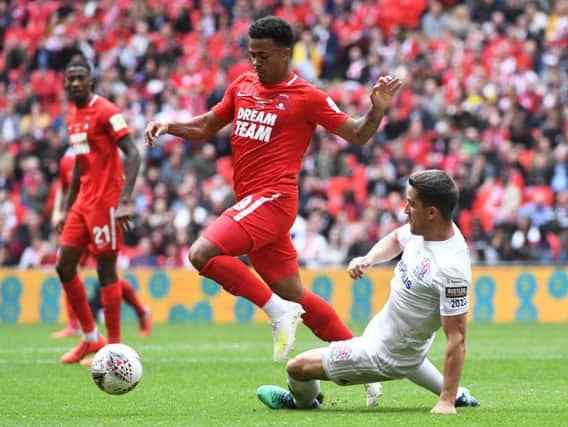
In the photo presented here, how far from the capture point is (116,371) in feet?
27.0

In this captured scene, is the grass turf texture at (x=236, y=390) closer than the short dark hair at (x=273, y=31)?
Yes

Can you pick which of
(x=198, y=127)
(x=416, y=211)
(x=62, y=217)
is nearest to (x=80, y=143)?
(x=62, y=217)

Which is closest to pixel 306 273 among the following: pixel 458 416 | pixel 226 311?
pixel 226 311

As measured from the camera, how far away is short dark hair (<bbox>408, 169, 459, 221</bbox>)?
7.48 metres

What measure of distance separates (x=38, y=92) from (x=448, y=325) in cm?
2003

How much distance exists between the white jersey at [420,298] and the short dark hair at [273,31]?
186cm

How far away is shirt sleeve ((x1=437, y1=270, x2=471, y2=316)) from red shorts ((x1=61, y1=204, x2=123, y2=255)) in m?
4.99

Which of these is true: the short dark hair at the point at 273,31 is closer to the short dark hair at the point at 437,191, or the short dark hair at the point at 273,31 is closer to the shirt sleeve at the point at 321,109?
the shirt sleeve at the point at 321,109

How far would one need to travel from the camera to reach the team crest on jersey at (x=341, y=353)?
7770 millimetres

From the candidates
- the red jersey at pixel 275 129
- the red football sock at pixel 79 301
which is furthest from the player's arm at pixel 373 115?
the red football sock at pixel 79 301

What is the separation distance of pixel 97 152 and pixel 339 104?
1167 cm

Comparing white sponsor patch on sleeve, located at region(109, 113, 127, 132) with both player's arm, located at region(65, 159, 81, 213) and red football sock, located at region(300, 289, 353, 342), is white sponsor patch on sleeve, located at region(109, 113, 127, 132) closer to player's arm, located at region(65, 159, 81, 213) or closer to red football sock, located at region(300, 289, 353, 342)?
player's arm, located at region(65, 159, 81, 213)

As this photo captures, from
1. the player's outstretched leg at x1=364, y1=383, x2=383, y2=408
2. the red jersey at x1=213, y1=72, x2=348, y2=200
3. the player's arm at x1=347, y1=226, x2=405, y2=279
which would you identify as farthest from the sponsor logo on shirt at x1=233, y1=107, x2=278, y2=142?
the player's outstretched leg at x1=364, y1=383, x2=383, y2=408

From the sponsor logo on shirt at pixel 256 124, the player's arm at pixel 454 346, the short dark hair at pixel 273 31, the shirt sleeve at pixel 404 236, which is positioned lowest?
the player's arm at pixel 454 346
